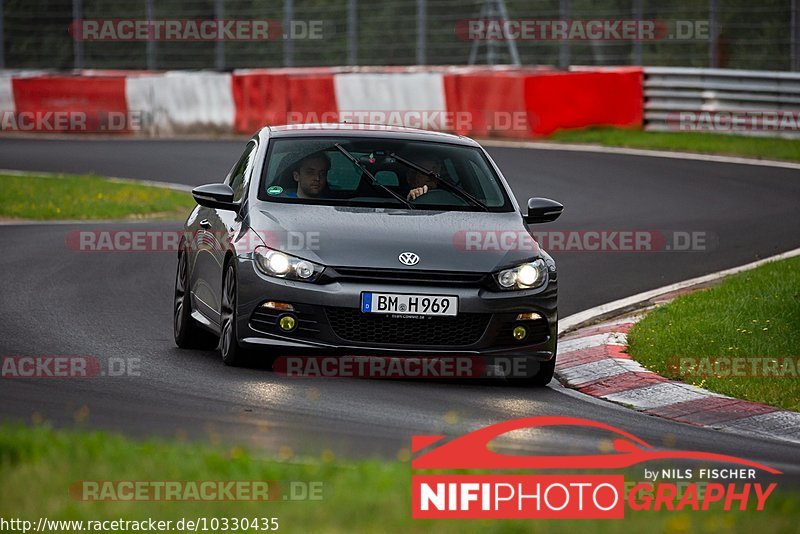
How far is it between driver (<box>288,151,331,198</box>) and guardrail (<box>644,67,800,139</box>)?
16257mm

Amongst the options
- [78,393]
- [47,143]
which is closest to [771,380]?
[78,393]

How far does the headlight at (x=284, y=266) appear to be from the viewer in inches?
360

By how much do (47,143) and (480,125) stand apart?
26.1 ft

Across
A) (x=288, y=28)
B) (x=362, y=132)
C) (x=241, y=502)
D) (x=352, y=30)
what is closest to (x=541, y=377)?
(x=362, y=132)

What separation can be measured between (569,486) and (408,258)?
11.0ft

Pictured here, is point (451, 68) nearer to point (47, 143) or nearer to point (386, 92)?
point (386, 92)

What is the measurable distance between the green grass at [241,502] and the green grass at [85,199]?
13039mm

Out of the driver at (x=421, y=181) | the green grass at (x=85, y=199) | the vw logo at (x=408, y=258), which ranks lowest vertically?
the green grass at (x=85, y=199)

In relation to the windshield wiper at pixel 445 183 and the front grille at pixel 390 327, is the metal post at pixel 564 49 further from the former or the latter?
the front grille at pixel 390 327

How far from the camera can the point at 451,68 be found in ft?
94.6

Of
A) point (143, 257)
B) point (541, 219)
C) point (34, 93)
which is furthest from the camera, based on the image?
→ point (34, 93)

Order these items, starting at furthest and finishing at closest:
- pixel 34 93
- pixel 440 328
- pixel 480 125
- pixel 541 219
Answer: pixel 34 93, pixel 480 125, pixel 541 219, pixel 440 328

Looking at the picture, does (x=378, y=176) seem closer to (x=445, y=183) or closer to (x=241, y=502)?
(x=445, y=183)

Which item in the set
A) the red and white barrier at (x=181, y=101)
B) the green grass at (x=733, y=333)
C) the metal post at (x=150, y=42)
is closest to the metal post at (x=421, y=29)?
the red and white barrier at (x=181, y=101)
